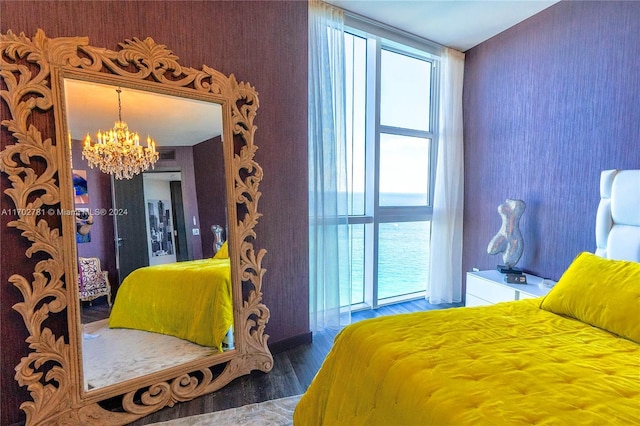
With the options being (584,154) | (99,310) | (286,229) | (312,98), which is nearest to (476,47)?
(584,154)

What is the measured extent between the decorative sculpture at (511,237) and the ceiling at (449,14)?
5.64 feet

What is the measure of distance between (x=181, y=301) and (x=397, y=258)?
2451 millimetres

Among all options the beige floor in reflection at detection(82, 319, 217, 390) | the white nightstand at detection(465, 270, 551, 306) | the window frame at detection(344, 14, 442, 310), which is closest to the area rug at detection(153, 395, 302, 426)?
the beige floor in reflection at detection(82, 319, 217, 390)

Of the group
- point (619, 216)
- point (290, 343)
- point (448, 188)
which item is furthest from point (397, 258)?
point (619, 216)

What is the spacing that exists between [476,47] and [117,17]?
11.1ft

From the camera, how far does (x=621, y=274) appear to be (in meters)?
1.51

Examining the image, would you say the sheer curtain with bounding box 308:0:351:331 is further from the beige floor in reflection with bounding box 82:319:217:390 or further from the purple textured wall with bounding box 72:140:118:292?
the purple textured wall with bounding box 72:140:118:292

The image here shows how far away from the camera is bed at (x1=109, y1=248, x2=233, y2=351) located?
5.85ft

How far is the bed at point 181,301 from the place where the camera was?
1782mm

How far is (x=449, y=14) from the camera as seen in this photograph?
8.68ft

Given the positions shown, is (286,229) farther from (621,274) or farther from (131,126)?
(621,274)

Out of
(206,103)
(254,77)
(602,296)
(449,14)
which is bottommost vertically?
(602,296)

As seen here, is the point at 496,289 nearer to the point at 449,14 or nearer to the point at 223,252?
the point at 223,252

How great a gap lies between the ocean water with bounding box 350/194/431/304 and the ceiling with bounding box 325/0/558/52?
175cm
